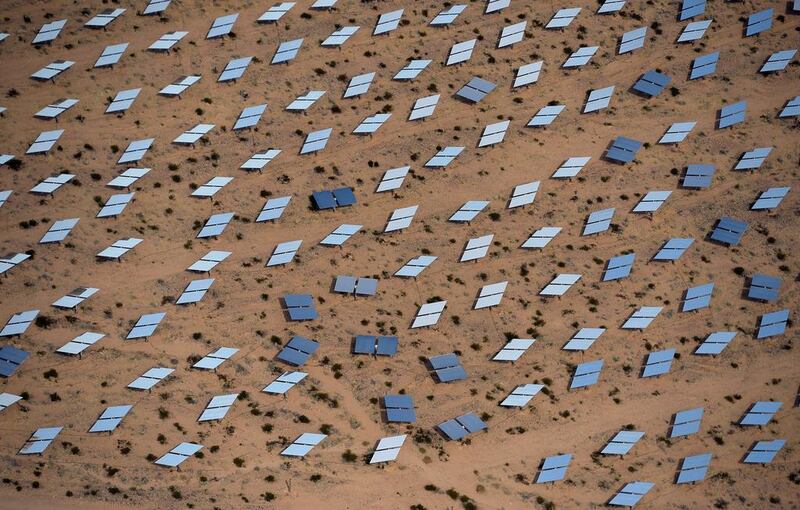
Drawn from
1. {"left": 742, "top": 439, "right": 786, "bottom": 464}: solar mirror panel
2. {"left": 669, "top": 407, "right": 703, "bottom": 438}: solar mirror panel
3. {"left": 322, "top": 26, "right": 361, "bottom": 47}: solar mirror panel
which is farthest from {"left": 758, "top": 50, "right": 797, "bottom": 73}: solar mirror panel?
{"left": 742, "top": 439, "right": 786, "bottom": 464}: solar mirror panel

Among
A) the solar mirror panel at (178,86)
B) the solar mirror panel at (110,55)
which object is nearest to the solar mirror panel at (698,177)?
the solar mirror panel at (178,86)

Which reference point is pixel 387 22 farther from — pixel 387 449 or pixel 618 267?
pixel 387 449

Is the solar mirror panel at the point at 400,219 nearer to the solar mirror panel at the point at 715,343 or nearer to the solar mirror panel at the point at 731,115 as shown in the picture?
the solar mirror panel at the point at 715,343

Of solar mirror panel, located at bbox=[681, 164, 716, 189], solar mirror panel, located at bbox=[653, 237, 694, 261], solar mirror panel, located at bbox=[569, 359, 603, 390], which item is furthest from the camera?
solar mirror panel, located at bbox=[681, 164, 716, 189]

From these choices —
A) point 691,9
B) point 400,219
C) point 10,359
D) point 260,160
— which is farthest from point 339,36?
point 10,359

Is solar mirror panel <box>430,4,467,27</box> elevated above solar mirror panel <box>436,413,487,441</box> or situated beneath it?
elevated above

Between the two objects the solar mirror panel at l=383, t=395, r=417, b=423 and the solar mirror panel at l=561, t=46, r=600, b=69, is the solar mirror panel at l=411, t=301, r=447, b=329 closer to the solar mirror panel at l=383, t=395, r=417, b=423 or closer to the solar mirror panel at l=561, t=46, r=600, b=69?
the solar mirror panel at l=383, t=395, r=417, b=423

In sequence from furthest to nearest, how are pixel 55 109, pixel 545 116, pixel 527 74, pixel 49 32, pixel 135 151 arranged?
pixel 527 74 < pixel 49 32 < pixel 545 116 < pixel 55 109 < pixel 135 151

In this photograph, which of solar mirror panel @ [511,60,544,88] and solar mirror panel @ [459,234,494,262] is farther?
solar mirror panel @ [511,60,544,88]

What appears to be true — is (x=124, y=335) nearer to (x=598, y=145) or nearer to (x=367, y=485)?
(x=367, y=485)
